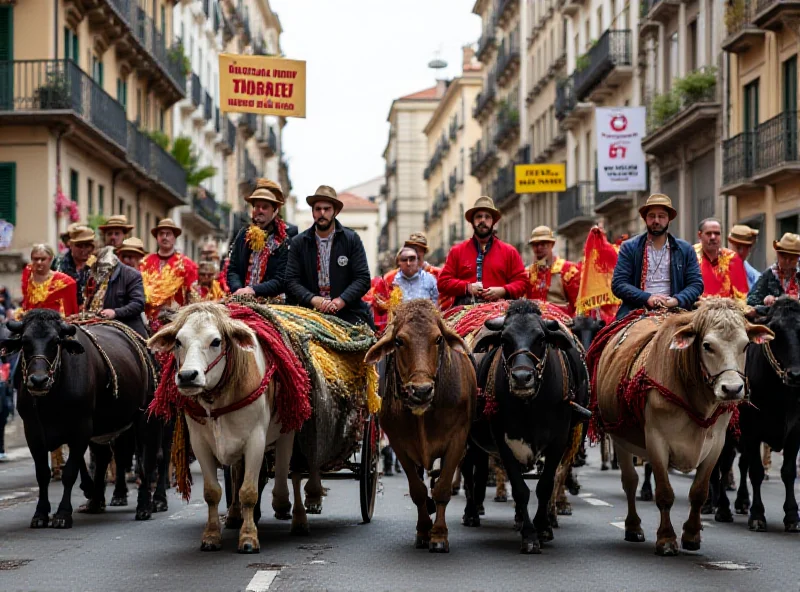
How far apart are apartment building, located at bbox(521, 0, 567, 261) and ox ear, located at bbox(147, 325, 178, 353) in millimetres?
47380

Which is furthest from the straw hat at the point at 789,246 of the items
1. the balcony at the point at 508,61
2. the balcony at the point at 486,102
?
the balcony at the point at 486,102

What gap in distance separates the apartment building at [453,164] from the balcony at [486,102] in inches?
284

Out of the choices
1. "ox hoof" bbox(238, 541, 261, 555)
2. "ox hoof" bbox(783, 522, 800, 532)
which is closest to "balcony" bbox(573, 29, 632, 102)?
"ox hoof" bbox(783, 522, 800, 532)

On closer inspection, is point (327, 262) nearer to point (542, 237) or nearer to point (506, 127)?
point (542, 237)

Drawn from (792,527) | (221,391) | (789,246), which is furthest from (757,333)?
(789,246)

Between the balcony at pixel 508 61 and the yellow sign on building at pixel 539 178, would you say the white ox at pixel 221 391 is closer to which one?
the yellow sign on building at pixel 539 178

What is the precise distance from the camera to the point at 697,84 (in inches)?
1432

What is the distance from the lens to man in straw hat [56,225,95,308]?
1502 cm

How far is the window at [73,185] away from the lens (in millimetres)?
36719

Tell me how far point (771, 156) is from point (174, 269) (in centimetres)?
1739

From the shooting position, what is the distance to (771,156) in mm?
31594

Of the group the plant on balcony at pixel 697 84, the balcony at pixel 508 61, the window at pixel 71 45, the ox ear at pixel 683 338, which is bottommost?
the ox ear at pixel 683 338

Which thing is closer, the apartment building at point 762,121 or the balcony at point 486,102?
the apartment building at point 762,121

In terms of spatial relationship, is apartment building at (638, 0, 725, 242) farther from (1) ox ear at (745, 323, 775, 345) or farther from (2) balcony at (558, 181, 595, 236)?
(1) ox ear at (745, 323, 775, 345)
